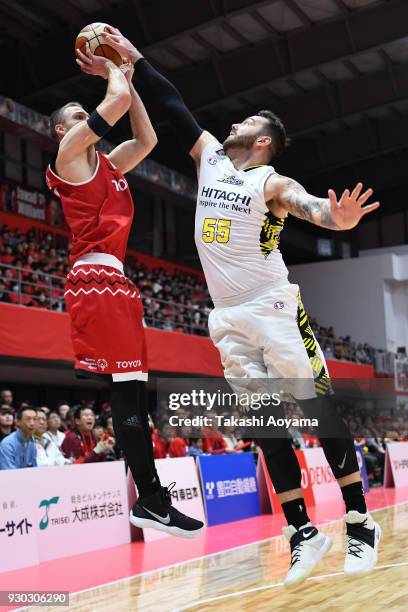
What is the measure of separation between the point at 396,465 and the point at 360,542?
13930 mm

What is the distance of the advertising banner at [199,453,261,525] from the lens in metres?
11.3

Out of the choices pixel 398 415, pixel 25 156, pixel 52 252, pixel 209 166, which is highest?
pixel 25 156

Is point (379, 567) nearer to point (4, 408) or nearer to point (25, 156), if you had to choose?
point (4, 408)

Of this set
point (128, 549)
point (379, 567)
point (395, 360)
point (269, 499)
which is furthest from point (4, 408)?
point (395, 360)

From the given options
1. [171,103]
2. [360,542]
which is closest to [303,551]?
[360,542]

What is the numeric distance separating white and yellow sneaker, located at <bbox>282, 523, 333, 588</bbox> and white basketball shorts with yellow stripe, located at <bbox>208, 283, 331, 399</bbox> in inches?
29.0

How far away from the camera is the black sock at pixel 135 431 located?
3.99 metres

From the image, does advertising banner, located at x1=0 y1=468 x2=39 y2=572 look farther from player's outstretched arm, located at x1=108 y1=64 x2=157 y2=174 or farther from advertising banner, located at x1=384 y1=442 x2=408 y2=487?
advertising banner, located at x1=384 y1=442 x2=408 y2=487

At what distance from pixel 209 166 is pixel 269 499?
930 cm

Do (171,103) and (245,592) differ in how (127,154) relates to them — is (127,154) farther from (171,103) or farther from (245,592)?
(245,592)

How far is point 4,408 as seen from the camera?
10.8 metres

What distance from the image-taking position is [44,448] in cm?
1018

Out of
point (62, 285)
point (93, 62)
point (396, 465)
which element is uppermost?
point (62, 285)

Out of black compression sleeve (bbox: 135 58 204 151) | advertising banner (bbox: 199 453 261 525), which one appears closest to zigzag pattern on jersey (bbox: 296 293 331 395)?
black compression sleeve (bbox: 135 58 204 151)
